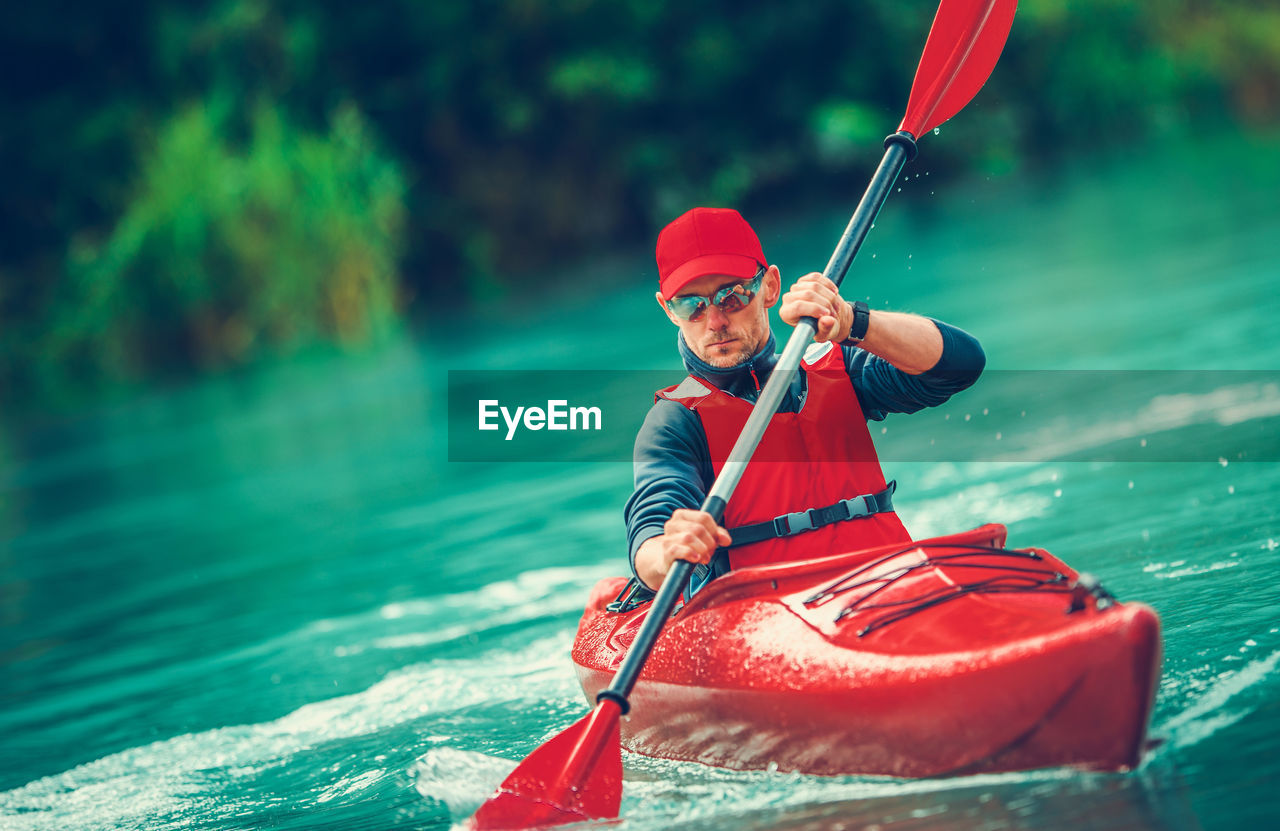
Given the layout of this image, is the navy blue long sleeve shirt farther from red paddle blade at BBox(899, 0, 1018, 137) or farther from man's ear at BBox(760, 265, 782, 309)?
red paddle blade at BBox(899, 0, 1018, 137)

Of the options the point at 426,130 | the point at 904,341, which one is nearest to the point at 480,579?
the point at 904,341

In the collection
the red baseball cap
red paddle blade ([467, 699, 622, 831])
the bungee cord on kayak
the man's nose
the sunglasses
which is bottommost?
red paddle blade ([467, 699, 622, 831])

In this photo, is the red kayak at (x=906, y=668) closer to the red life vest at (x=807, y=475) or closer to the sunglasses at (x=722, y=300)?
the red life vest at (x=807, y=475)

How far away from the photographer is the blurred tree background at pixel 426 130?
1477cm

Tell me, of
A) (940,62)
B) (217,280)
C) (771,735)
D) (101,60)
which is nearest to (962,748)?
(771,735)

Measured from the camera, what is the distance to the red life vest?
2854 millimetres

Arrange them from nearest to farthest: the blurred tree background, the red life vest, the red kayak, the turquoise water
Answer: the red kayak < the turquoise water < the red life vest < the blurred tree background

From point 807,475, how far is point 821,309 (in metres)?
0.35

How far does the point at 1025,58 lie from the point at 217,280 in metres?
14.1

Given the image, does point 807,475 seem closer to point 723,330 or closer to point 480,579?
point 723,330

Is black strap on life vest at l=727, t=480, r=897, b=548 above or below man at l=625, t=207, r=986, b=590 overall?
below

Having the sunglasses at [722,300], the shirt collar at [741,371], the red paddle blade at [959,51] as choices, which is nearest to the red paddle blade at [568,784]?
the shirt collar at [741,371]

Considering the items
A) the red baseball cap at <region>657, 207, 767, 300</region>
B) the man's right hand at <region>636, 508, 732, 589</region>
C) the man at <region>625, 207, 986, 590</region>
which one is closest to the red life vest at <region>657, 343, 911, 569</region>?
the man at <region>625, 207, 986, 590</region>

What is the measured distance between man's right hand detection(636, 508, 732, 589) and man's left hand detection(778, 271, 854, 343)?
415mm
